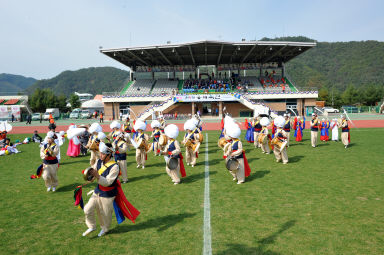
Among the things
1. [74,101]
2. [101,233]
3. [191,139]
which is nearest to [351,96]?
[191,139]

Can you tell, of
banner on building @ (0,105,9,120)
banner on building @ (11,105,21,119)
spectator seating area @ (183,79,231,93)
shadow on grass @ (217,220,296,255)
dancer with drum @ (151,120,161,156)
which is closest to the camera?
shadow on grass @ (217,220,296,255)

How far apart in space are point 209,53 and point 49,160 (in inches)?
1455

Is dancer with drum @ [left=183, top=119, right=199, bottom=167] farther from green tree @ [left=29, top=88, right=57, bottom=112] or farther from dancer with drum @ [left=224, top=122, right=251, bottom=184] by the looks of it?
green tree @ [left=29, top=88, right=57, bottom=112]

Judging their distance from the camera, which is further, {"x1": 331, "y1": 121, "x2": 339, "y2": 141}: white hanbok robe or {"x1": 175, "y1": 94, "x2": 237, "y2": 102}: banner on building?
{"x1": 175, "y1": 94, "x2": 237, "y2": 102}: banner on building

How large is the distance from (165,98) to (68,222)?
3490cm

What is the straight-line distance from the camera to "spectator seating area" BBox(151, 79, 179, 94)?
4456 centimetres

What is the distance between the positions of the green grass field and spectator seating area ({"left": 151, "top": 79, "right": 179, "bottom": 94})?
3586 cm

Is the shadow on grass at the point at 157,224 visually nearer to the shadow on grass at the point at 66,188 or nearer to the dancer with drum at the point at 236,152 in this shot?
the dancer with drum at the point at 236,152

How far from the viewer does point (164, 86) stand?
45.9 m

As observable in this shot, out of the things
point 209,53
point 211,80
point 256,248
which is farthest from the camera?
point 211,80

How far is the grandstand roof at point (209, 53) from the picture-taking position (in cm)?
3669

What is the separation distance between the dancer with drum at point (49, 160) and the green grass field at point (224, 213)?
0.36 metres

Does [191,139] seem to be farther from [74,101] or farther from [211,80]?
[74,101]

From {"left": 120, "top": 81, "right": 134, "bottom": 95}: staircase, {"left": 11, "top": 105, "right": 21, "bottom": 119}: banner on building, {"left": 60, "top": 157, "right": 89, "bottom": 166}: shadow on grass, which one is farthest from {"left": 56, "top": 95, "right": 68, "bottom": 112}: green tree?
{"left": 60, "top": 157, "right": 89, "bottom": 166}: shadow on grass
